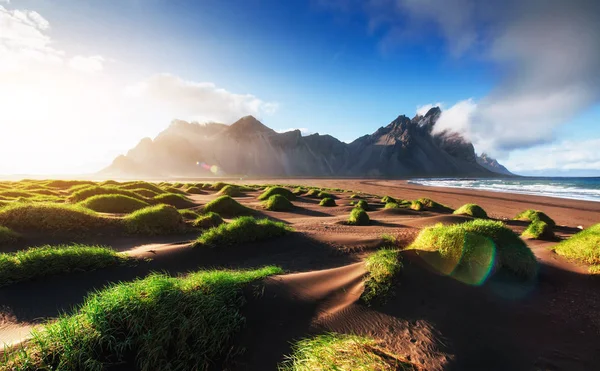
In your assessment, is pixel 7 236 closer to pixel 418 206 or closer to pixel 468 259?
pixel 468 259

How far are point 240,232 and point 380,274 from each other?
5924 millimetres

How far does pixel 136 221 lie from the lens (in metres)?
10.2

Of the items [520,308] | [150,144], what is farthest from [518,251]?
[150,144]

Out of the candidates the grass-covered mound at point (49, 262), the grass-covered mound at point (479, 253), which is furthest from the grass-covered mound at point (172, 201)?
the grass-covered mound at point (479, 253)

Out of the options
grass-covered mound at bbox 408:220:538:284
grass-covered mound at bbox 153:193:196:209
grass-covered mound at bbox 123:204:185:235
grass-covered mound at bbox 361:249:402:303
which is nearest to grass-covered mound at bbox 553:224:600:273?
grass-covered mound at bbox 408:220:538:284

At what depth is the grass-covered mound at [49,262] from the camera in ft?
17.1

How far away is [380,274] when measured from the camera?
4.69m

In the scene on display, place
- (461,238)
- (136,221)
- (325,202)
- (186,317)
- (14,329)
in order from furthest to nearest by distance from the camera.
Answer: (325,202) < (136,221) < (461,238) < (14,329) < (186,317)

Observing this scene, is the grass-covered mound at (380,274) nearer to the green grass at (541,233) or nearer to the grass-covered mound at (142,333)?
the grass-covered mound at (142,333)

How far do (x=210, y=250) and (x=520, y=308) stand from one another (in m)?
7.93

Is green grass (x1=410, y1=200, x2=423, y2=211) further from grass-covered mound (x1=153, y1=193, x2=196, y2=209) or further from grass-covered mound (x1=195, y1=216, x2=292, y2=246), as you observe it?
grass-covered mound (x1=153, y1=193, x2=196, y2=209)

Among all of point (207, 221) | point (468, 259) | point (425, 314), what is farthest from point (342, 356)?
point (207, 221)

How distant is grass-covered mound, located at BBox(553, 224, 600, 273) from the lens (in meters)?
5.29

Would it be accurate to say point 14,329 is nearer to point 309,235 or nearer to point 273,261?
point 273,261
